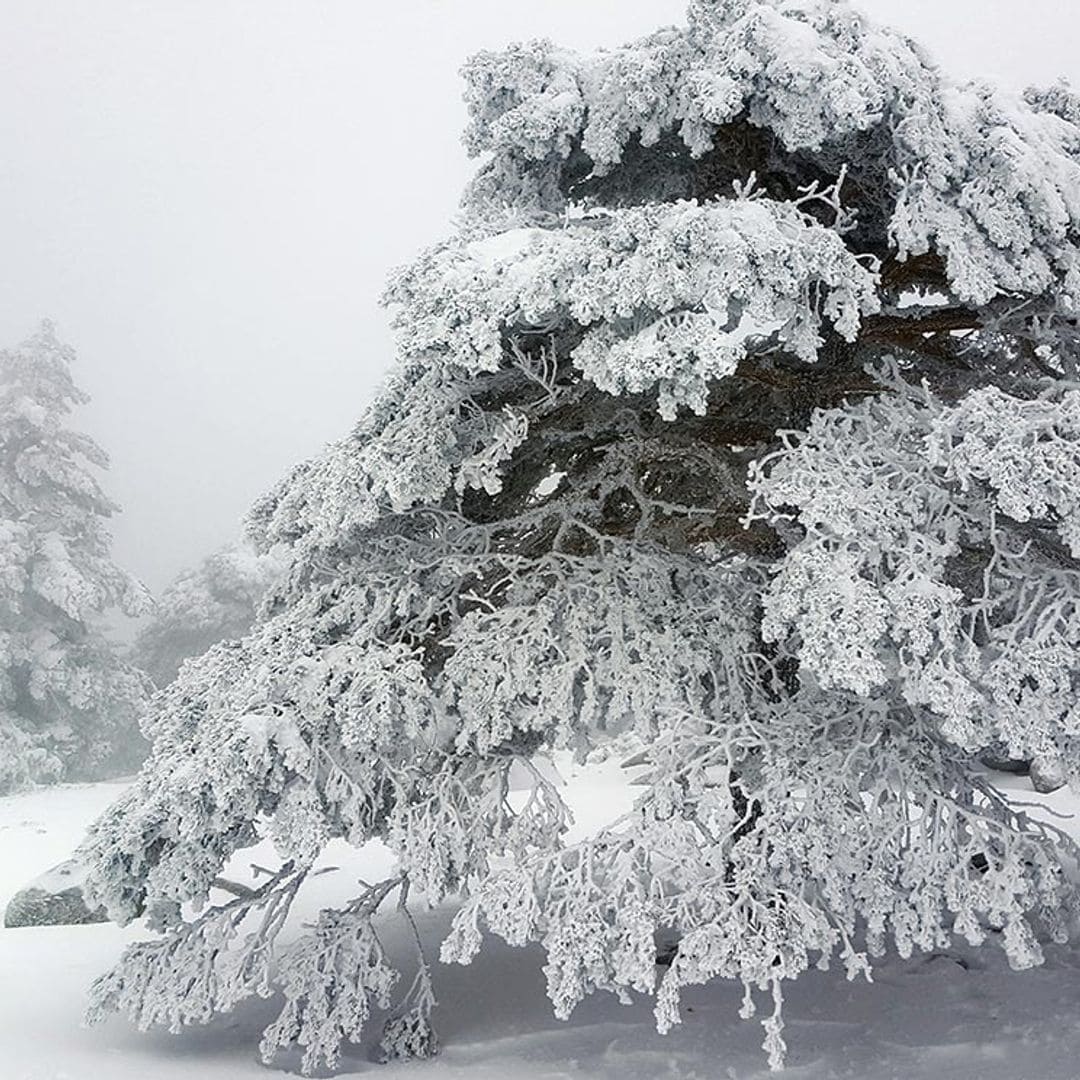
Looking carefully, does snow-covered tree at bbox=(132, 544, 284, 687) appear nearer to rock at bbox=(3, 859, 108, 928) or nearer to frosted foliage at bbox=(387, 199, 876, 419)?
rock at bbox=(3, 859, 108, 928)

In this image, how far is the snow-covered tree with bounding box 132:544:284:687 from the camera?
1545 centimetres

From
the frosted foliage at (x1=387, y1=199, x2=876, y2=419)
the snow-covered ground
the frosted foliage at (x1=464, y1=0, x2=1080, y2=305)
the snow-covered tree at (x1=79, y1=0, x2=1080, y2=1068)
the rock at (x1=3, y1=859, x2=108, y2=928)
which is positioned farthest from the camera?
the rock at (x1=3, y1=859, x2=108, y2=928)

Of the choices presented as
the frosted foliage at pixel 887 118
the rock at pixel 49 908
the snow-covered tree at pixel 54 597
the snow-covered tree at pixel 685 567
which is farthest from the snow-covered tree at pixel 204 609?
the frosted foliage at pixel 887 118

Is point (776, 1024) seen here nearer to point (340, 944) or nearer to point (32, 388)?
point (340, 944)

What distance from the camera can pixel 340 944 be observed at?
5.18m

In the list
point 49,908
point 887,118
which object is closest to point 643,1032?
point 887,118

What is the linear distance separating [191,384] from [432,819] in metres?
28.0

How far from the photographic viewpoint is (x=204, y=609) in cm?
1545

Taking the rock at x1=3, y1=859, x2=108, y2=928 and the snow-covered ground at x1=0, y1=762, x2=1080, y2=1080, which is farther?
the rock at x1=3, y1=859, x2=108, y2=928

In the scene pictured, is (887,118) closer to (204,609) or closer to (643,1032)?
(643,1032)

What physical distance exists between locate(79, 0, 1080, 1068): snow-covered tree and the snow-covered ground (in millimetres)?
316

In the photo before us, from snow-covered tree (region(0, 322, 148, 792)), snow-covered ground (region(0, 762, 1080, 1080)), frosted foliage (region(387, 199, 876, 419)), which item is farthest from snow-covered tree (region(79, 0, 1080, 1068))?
snow-covered tree (region(0, 322, 148, 792))

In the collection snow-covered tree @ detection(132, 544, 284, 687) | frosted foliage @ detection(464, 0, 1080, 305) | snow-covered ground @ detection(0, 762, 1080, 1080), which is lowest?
snow-covered ground @ detection(0, 762, 1080, 1080)

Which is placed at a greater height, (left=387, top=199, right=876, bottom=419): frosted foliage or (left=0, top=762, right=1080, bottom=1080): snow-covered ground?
(left=387, top=199, right=876, bottom=419): frosted foliage
